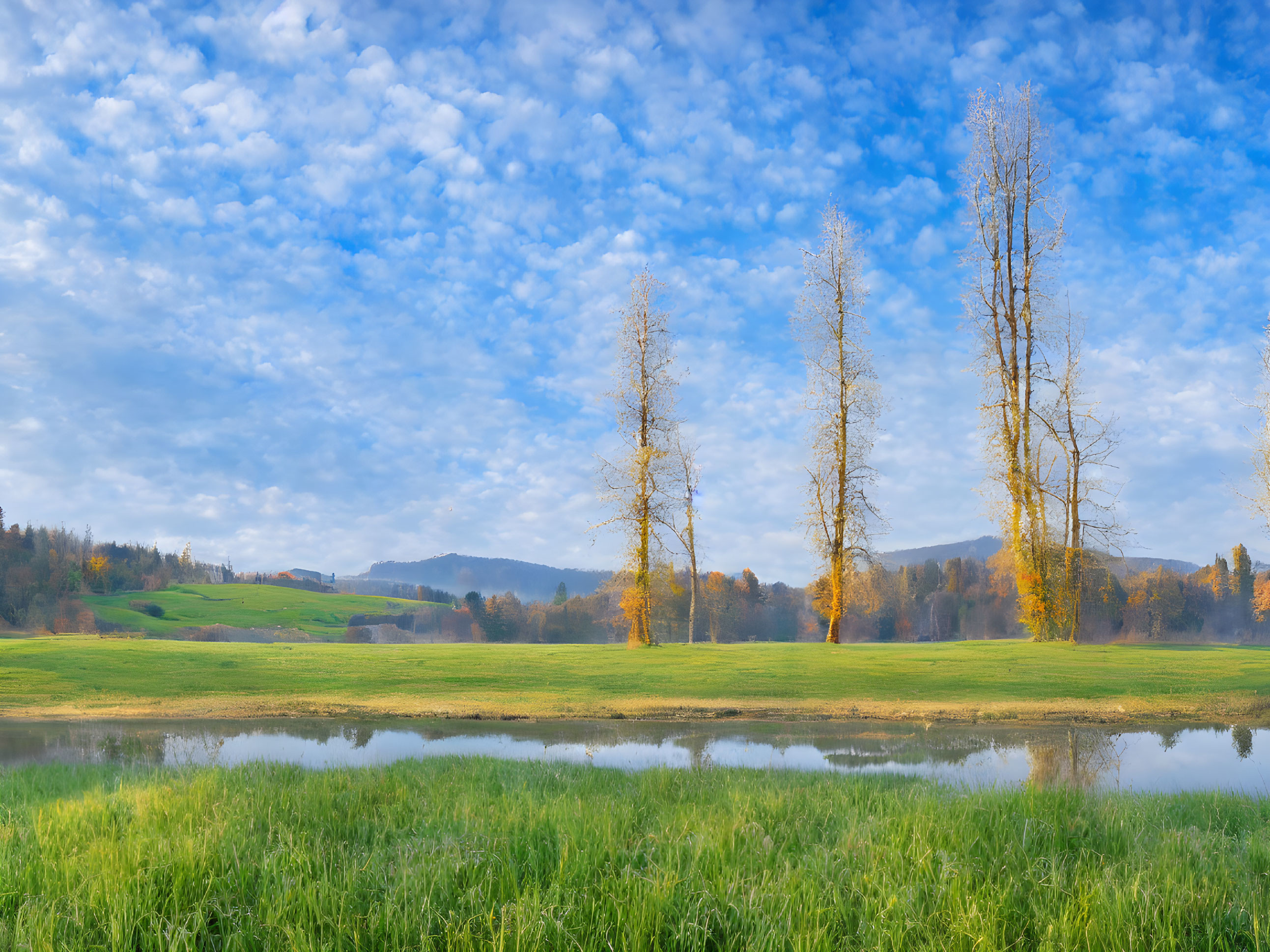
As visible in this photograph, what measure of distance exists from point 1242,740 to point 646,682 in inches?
497

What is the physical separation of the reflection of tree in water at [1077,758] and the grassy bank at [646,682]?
7.51 feet

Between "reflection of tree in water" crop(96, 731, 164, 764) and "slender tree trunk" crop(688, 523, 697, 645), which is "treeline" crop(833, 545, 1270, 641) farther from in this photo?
"reflection of tree in water" crop(96, 731, 164, 764)

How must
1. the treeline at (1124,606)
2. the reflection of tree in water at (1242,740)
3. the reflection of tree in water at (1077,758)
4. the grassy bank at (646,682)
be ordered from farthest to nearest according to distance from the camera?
the treeline at (1124,606) < the grassy bank at (646,682) < the reflection of tree in water at (1242,740) < the reflection of tree in water at (1077,758)

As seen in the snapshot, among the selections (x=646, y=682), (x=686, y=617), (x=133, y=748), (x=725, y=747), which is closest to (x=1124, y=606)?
(x=686, y=617)

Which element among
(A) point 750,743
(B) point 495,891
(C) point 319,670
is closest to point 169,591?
(C) point 319,670

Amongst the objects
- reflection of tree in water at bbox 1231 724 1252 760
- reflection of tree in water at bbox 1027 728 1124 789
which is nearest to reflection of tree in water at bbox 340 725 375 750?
reflection of tree in water at bbox 1027 728 1124 789

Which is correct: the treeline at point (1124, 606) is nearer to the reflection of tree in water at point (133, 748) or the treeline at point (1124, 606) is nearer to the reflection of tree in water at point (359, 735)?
the reflection of tree in water at point (359, 735)

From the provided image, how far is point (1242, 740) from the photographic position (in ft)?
42.1

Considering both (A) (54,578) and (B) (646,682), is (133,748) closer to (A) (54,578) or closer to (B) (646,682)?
(B) (646,682)

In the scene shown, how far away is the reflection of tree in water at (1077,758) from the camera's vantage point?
9102 millimetres

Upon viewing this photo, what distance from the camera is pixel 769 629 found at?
83938mm

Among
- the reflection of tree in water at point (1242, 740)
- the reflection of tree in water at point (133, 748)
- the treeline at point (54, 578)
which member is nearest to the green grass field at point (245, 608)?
the treeline at point (54, 578)

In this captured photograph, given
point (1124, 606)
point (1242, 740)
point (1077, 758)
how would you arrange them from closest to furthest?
point (1077, 758), point (1242, 740), point (1124, 606)

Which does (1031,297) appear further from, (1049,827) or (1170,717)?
(1049,827)
